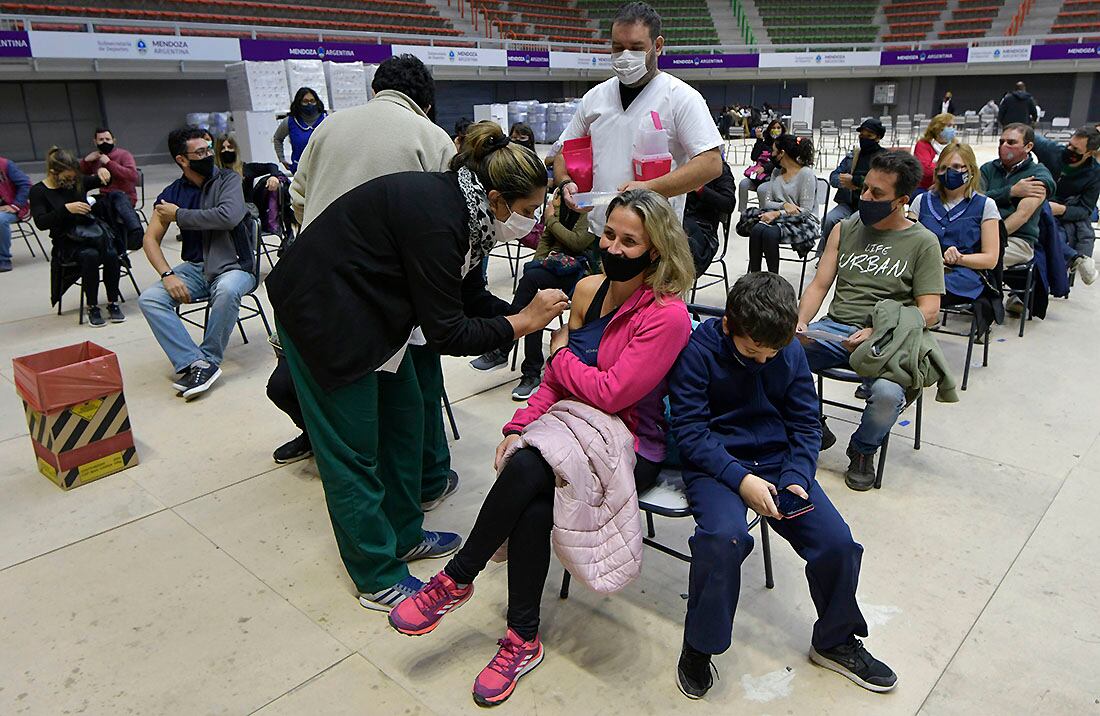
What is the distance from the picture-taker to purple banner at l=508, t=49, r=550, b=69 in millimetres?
20844

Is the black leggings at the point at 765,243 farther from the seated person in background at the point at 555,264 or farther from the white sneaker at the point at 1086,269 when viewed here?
the white sneaker at the point at 1086,269

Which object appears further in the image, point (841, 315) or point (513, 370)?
point (513, 370)

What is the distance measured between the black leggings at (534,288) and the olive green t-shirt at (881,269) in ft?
4.37

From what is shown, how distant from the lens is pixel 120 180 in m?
7.45

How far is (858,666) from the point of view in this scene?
2.05 metres

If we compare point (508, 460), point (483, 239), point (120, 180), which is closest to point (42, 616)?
point (508, 460)

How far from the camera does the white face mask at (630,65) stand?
2.95 m

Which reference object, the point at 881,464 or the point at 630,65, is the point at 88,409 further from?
the point at 881,464

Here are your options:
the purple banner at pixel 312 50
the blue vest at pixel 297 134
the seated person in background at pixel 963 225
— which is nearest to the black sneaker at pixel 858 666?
the seated person in background at pixel 963 225

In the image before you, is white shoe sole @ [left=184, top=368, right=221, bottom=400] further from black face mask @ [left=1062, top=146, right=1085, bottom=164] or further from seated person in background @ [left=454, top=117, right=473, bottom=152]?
black face mask @ [left=1062, top=146, right=1085, bottom=164]

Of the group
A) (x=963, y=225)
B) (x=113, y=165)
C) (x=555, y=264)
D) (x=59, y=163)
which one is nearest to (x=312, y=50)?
(x=113, y=165)

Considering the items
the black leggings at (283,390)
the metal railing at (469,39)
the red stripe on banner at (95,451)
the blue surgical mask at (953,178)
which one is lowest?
the red stripe on banner at (95,451)

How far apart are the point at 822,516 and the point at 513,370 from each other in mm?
2663

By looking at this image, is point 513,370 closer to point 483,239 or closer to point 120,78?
point 483,239
